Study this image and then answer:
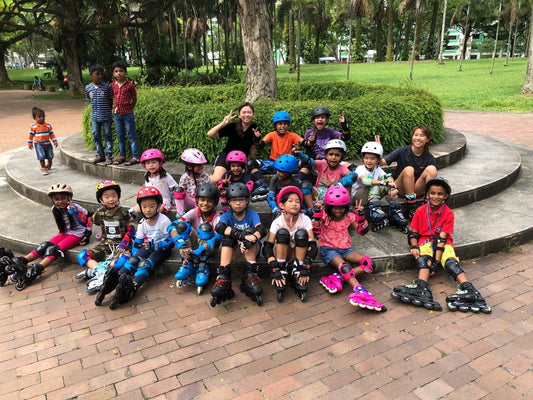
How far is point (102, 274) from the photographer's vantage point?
431 cm

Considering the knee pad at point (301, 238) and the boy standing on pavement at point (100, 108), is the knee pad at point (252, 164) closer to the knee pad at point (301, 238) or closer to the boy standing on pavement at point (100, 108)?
the knee pad at point (301, 238)

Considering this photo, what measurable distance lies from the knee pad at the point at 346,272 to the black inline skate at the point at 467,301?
2.98 feet

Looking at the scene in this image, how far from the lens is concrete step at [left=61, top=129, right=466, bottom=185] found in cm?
648

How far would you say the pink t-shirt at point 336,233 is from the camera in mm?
4387

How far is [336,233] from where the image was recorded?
4406 millimetres

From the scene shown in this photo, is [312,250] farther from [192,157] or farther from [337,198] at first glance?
[192,157]

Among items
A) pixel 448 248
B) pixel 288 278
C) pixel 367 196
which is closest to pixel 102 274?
pixel 288 278

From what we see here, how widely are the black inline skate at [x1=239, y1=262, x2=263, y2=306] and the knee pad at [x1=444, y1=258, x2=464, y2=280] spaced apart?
6.33ft

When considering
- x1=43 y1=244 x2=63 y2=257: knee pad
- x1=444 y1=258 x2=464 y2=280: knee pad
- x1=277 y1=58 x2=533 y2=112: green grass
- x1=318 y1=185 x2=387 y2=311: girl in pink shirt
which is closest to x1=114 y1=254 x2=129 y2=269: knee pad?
x1=43 y1=244 x2=63 y2=257: knee pad

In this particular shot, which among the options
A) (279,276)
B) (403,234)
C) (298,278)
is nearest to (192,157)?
(279,276)

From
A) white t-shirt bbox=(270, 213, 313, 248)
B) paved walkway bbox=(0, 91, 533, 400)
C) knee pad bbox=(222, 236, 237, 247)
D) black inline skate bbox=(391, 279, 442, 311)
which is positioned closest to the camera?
paved walkway bbox=(0, 91, 533, 400)

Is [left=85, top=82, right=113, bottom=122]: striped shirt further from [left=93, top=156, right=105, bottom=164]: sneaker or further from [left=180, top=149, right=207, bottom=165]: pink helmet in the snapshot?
[left=180, top=149, right=207, bottom=165]: pink helmet

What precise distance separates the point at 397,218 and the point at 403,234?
8.3 inches

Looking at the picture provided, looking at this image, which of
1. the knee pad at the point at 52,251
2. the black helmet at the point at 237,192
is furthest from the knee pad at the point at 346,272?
the knee pad at the point at 52,251
